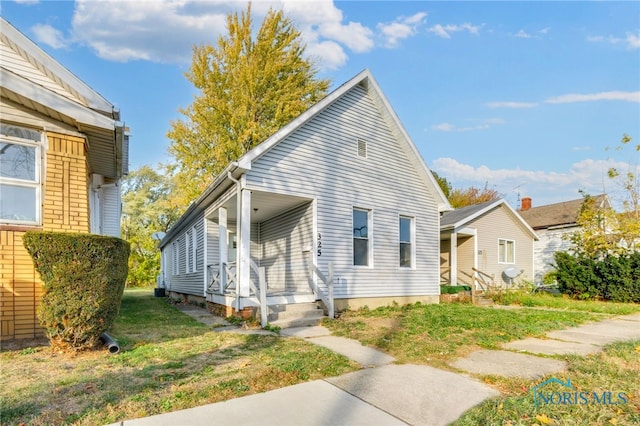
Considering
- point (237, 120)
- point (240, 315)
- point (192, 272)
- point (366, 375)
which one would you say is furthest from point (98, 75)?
Answer: point (366, 375)

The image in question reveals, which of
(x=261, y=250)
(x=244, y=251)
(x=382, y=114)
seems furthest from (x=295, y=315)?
(x=382, y=114)

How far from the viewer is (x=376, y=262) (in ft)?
36.8

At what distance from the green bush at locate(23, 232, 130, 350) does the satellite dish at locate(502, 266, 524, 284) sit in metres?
17.6

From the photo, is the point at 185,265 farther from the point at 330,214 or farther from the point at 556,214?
the point at 556,214

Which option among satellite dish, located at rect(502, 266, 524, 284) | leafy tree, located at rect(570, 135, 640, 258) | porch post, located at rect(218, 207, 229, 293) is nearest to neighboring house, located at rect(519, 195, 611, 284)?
satellite dish, located at rect(502, 266, 524, 284)

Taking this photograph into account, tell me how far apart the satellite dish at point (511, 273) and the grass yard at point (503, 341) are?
605 centimetres

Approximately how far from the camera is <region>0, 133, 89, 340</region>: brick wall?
5.81m

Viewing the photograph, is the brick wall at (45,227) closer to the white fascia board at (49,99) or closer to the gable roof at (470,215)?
the white fascia board at (49,99)

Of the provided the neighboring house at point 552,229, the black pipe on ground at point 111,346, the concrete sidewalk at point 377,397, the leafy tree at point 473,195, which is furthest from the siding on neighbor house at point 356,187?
the leafy tree at point 473,195

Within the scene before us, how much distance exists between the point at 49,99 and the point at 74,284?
3219mm

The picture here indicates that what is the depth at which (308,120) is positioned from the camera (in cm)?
999

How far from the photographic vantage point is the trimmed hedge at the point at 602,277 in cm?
1380

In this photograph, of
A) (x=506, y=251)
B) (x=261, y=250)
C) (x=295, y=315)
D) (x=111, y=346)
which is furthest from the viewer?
(x=506, y=251)

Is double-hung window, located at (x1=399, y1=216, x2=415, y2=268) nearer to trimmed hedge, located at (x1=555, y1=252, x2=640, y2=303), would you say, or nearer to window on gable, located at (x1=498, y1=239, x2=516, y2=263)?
trimmed hedge, located at (x1=555, y1=252, x2=640, y2=303)
